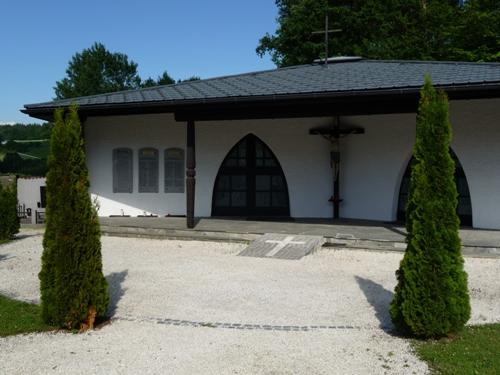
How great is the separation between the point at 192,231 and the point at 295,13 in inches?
801

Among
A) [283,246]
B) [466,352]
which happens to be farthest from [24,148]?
[466,352]

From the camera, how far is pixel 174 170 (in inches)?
519

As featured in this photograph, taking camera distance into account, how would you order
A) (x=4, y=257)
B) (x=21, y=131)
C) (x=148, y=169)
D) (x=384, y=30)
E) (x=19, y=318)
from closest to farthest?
(x=19, y=318) < (x=4, y=257) < (x=148, y=169) < (x=384, y=30) < (x=21, y=131)

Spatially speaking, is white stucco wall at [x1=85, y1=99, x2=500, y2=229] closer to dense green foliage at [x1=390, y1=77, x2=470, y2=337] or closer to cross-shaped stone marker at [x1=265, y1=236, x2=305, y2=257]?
cross-shaped stone marker at [x1=265, y1=236, x2=305, y2=257]

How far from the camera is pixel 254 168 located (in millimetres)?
13047

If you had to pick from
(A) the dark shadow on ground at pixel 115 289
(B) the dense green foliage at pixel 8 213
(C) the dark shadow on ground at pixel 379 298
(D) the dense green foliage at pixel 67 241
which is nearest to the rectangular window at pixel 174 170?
(B) the dense green foliage at pixel 8 213

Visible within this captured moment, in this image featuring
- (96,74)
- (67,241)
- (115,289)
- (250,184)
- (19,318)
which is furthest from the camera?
(96,74)

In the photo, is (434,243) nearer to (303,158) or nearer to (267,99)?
(267,99)

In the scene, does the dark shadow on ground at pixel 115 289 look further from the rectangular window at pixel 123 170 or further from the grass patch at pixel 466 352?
the rectangular window at pixel 123 170

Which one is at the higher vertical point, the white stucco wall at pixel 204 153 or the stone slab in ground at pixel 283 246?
the white stucco wall at pixel 204 153

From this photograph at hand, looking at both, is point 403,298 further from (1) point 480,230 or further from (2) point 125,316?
(1) point 480,230

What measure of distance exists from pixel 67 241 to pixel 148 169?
26.8ft

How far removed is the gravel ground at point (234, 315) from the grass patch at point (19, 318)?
0.22 m

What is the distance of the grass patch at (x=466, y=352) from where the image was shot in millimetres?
4102
